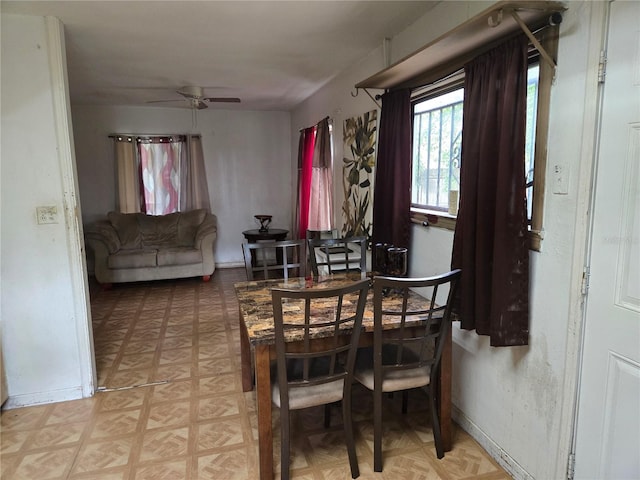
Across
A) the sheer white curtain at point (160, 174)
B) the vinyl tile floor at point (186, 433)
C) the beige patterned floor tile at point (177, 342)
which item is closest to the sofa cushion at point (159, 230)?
the sheer white curtain at point (160, 174)

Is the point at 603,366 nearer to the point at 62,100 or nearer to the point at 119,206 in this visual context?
the point at 62,100

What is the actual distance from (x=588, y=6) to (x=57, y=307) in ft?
10.0

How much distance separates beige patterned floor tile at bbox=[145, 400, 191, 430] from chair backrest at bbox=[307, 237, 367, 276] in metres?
1.13

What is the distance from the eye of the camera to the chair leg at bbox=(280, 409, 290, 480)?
1.78 m

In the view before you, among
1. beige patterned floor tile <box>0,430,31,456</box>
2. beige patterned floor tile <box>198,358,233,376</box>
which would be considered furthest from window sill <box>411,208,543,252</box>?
beige patterned floor tile <box>0,430,31,456</box>

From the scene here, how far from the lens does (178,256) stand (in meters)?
5.30

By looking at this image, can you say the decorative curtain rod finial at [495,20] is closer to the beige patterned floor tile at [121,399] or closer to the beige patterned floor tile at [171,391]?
the beige patterned floor tile at [171,391]

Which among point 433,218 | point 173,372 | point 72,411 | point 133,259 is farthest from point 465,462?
point 133,259

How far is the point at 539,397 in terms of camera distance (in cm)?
172

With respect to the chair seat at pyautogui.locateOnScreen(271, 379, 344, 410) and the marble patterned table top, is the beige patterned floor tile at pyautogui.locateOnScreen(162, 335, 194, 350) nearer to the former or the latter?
the marble patterned table top

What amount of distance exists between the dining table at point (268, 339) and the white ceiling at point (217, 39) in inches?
61.4

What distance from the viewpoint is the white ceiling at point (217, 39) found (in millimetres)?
2299

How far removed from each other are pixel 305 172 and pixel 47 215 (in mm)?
3078

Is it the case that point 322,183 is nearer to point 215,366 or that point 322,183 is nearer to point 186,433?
point 215,366
